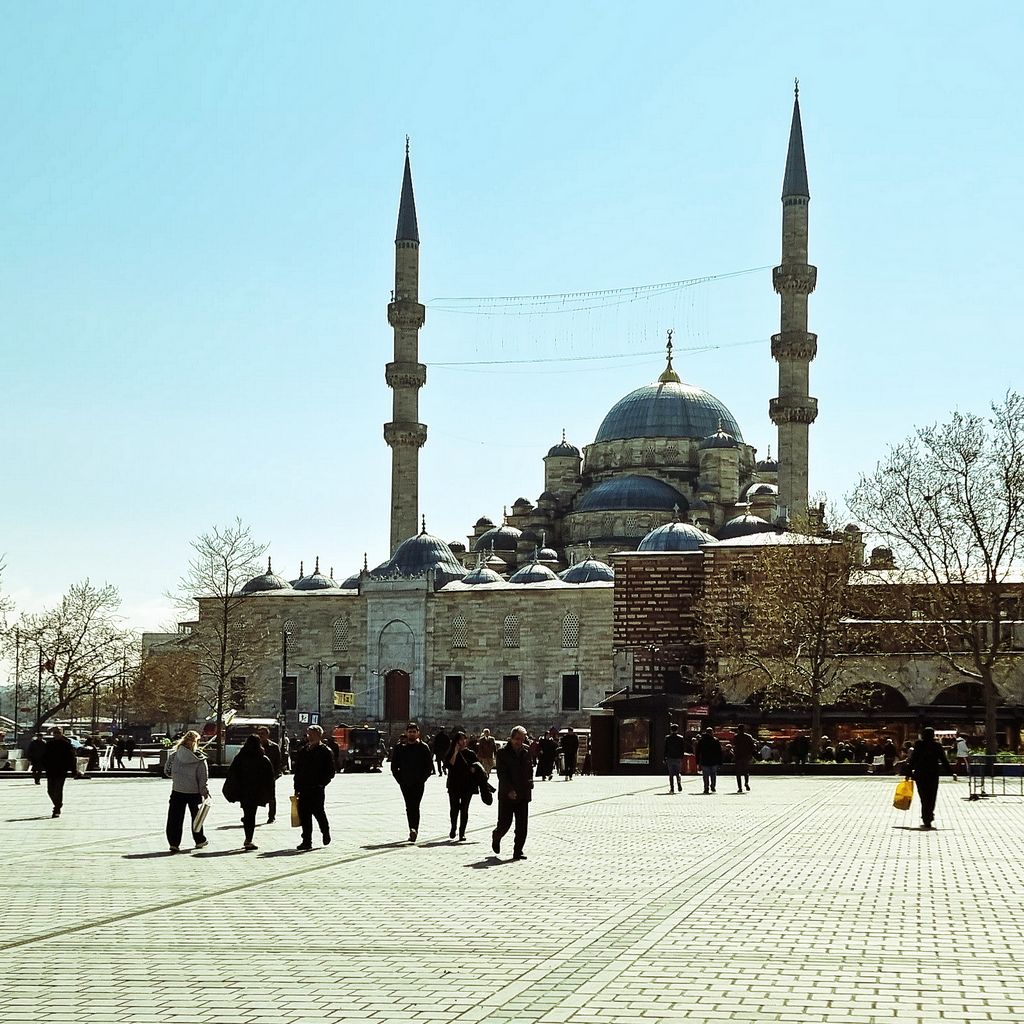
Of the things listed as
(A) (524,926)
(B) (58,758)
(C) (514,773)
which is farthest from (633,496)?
(A) (524,926)

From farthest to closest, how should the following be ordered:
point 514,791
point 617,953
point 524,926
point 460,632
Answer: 1. point 460,632
2. point 514,791
3. point 524,926
4. point 617,953

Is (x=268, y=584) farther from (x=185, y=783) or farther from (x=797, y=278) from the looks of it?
(x=185, y=783)

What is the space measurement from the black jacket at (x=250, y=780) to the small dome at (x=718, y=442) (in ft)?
209

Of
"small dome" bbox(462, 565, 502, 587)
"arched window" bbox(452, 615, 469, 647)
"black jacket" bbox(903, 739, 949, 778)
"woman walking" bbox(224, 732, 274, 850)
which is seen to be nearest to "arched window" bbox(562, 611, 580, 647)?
"arched window" bbox(452, 615, 469, 647)

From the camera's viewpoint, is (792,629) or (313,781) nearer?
(313,781)

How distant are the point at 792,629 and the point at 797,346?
23746mm

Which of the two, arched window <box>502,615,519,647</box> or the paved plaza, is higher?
arched window <box>502,615,519,647</box>

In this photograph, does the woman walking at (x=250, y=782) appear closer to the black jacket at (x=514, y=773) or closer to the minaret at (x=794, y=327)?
the black jacket at (x=514, y=773)

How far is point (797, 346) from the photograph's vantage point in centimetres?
6272

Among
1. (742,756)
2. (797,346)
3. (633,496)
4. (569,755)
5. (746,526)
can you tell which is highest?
(797,346)

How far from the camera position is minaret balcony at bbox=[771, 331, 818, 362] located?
206ft

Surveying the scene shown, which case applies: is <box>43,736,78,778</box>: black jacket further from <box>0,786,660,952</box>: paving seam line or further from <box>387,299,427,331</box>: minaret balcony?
<box>387,299,427,331</box>: minaret balcony

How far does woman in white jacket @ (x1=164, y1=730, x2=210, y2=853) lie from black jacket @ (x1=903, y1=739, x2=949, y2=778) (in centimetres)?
793

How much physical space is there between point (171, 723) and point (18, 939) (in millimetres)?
68890
